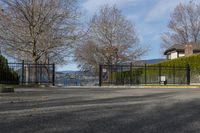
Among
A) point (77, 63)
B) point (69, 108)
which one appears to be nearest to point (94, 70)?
point (77, 63)

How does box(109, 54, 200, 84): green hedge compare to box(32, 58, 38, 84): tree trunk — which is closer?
box(32, 58, 38, 84): tree trunk

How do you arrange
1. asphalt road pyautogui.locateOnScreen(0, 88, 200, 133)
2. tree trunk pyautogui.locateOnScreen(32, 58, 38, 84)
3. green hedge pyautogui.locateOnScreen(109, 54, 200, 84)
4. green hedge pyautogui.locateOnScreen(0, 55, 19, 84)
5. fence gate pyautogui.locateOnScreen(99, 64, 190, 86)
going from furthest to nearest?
green hedge pyautogui.locateOnScreen(109, 54, 200, 84), fence gate pyautogui.locateOnScreen(99, 64, 190, 86), tree trunk pyautogui.locateOnScreen(32, 58, 38, 84), green hedge pyautogui.locateOnScreen(0, 55, 19, 84), asphalt road pyautogui.locateOnScreen(0, 88, 200, 133)

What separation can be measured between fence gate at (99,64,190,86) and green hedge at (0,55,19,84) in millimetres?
10967

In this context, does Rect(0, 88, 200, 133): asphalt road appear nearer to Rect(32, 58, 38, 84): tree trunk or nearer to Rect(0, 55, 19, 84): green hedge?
Rect(0, 55, 19, 84): green hedge

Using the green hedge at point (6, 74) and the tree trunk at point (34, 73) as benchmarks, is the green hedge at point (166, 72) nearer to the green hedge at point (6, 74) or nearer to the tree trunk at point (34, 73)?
the tree trunk at point (34, 73)

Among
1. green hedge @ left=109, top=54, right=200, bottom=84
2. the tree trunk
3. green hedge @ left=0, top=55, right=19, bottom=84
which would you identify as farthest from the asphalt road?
green hedge @ left=109, top=54, right=200, bottom=84

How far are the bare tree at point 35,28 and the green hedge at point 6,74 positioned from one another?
4.21 meters

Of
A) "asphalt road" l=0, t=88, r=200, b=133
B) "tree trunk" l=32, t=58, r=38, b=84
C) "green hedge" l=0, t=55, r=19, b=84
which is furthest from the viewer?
"tree trunk" l=32, t=58, r=38, b=84

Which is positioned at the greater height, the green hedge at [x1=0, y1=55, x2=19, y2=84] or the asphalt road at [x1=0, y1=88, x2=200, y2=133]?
the green hedge at [x1=0, y1=55, x2=19, y2=84]

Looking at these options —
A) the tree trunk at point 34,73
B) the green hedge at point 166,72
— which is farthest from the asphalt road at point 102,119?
the green hedge at point 166,72

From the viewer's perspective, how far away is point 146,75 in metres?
42.7

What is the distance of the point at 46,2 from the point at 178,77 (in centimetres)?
1462

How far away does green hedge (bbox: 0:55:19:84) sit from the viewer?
101ft

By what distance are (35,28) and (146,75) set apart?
1252 centimetres
